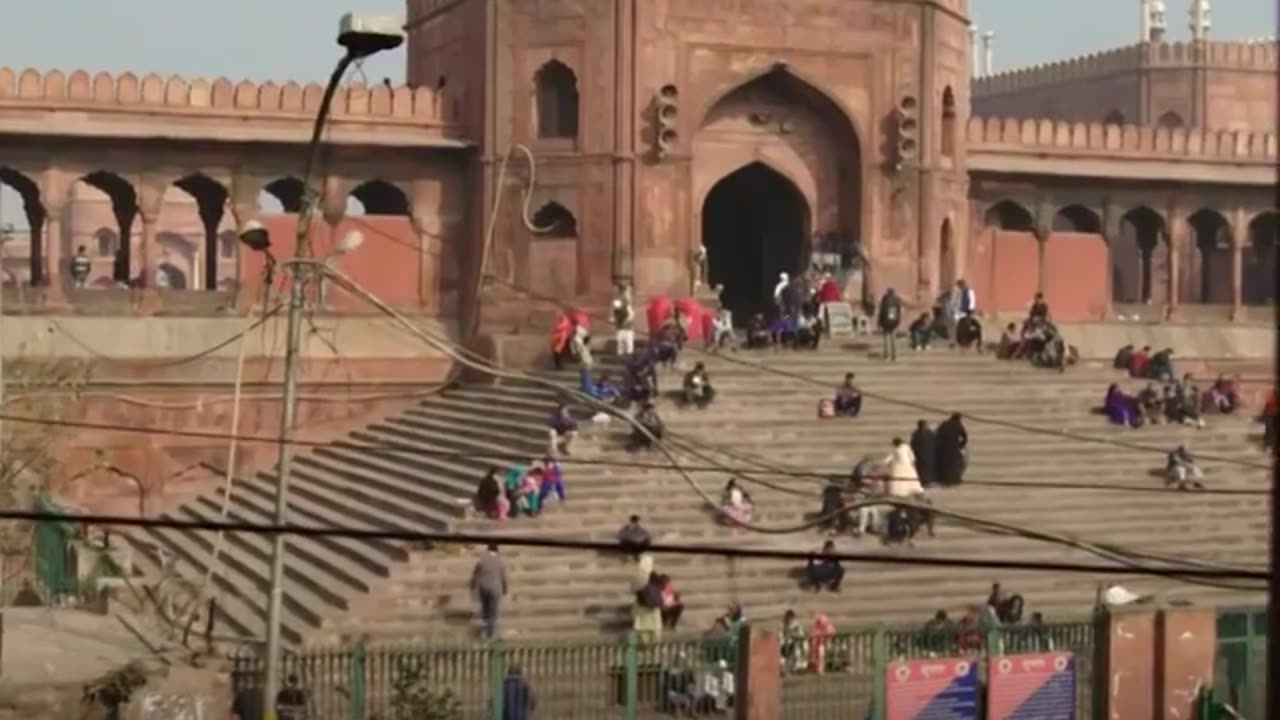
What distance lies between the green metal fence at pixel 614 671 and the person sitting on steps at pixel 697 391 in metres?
5.53

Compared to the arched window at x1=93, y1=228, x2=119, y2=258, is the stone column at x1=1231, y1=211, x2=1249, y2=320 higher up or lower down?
lower down

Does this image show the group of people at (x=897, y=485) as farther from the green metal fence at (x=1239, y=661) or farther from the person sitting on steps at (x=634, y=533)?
the green metal fence at (x=1239, y=661)

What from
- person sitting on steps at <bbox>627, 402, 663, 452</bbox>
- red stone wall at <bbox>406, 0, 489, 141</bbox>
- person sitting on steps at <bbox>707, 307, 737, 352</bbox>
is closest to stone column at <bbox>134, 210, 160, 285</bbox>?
red stone wall at <bbox>406, 0, 489, 141</bbox>

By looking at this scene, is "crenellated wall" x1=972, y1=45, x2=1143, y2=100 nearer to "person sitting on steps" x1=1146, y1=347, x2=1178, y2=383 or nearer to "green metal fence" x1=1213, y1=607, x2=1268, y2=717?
"person sitting on steps" x1=1146, y1=347, x2=1178, y2=383

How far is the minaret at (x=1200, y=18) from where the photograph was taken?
37.2m

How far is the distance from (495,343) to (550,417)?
329 centimetres

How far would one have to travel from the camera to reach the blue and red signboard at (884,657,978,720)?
12.1 meters

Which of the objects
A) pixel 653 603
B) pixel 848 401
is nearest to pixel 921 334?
pixel 848 401

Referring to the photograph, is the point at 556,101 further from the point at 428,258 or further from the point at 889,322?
the point at 889,322

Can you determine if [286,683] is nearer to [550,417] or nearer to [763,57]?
[550,417]

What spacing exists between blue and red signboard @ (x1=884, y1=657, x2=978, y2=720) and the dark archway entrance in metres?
11.5

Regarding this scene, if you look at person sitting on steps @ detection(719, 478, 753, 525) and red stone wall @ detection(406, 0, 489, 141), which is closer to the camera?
person sitting on steps @ detection(719, 478, 753, 525)

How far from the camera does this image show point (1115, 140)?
26172mm

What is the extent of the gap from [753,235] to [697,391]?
6.78m
